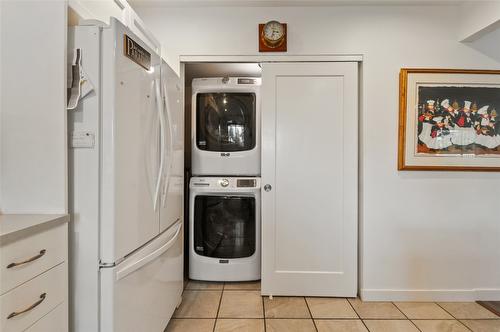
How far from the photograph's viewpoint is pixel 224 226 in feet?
8.41

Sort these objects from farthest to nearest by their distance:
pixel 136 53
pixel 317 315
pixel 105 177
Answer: pixel 317 315, pixel 136 53, pixel 105 177

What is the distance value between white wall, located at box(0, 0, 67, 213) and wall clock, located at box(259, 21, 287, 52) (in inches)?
55.4

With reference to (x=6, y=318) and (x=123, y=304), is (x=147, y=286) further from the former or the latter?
(x=6, y=318)

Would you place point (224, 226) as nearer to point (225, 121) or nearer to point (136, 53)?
point (225, 121)

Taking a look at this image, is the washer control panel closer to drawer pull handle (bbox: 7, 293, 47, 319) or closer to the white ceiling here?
the white ceiling

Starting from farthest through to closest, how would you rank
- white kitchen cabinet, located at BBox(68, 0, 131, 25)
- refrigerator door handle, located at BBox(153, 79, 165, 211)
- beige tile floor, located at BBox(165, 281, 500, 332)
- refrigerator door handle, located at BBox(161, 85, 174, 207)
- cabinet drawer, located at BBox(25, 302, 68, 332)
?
beige tile floor, located at BBox(165, 281, 500, 332), refrigerator door handle, located at BBox(161, 85, 174, 207), refrigerator door handle, located at BBox(153, 79, 165, 211), white kitchen cabinet, located at BBox(68, 0, 131, 25), cabinet drawer, located at BBox(25, 302, 68, 332)

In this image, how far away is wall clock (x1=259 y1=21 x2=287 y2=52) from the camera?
7.04 feet

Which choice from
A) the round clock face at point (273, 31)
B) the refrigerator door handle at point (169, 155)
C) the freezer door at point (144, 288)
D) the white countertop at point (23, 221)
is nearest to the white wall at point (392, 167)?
the round clock face at point (273, 31)

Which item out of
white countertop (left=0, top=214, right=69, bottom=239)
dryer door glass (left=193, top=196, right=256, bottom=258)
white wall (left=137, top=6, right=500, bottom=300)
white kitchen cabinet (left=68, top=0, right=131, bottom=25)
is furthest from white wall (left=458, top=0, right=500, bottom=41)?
white countertop (left=0, top=214, right=69, bottom=239)

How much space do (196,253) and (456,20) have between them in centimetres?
289

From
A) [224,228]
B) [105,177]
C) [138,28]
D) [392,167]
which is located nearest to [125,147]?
[105,177]

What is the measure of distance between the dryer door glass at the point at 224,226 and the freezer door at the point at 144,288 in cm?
62

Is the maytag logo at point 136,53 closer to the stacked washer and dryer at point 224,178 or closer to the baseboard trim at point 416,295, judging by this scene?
the stacked washer and dryer at point 224,178

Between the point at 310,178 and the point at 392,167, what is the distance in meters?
0.65
